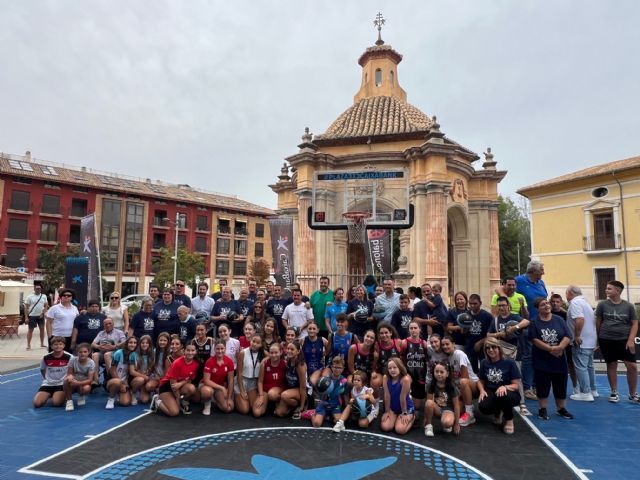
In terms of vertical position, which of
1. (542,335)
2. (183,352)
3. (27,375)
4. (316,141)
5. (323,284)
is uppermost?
(316,141)

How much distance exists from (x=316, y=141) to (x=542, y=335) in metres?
15.0

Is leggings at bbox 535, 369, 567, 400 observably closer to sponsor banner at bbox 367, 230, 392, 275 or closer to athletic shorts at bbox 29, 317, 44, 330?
sponsor banner at bbox 367, 230, 392, 275

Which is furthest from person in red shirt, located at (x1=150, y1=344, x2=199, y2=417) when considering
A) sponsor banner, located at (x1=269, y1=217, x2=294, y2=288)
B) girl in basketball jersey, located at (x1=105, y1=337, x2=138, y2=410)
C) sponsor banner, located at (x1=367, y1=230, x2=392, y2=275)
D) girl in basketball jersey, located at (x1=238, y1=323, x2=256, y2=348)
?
sponsor banner, located at (x1=367, y1=230, x2=392, y2=275)

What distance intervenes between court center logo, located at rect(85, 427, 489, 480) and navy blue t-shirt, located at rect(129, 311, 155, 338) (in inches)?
115

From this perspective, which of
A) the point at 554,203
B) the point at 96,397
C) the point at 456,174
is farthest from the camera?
the point at 554,203

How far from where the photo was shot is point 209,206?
47.8 metres

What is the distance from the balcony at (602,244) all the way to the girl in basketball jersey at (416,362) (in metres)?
26.1

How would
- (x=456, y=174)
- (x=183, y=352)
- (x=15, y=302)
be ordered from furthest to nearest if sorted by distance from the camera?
(x=456, y=174)
(x=15, y=302)
(x=183, y=352)

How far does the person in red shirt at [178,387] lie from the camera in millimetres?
6199

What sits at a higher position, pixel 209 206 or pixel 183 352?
pixel 209 206

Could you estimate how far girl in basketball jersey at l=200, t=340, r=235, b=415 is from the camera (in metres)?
6.31

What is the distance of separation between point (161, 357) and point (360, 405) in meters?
3.63

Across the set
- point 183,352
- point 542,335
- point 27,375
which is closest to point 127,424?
point 183,352

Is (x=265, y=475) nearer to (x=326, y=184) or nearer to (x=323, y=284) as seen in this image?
(x=323, y=284)
